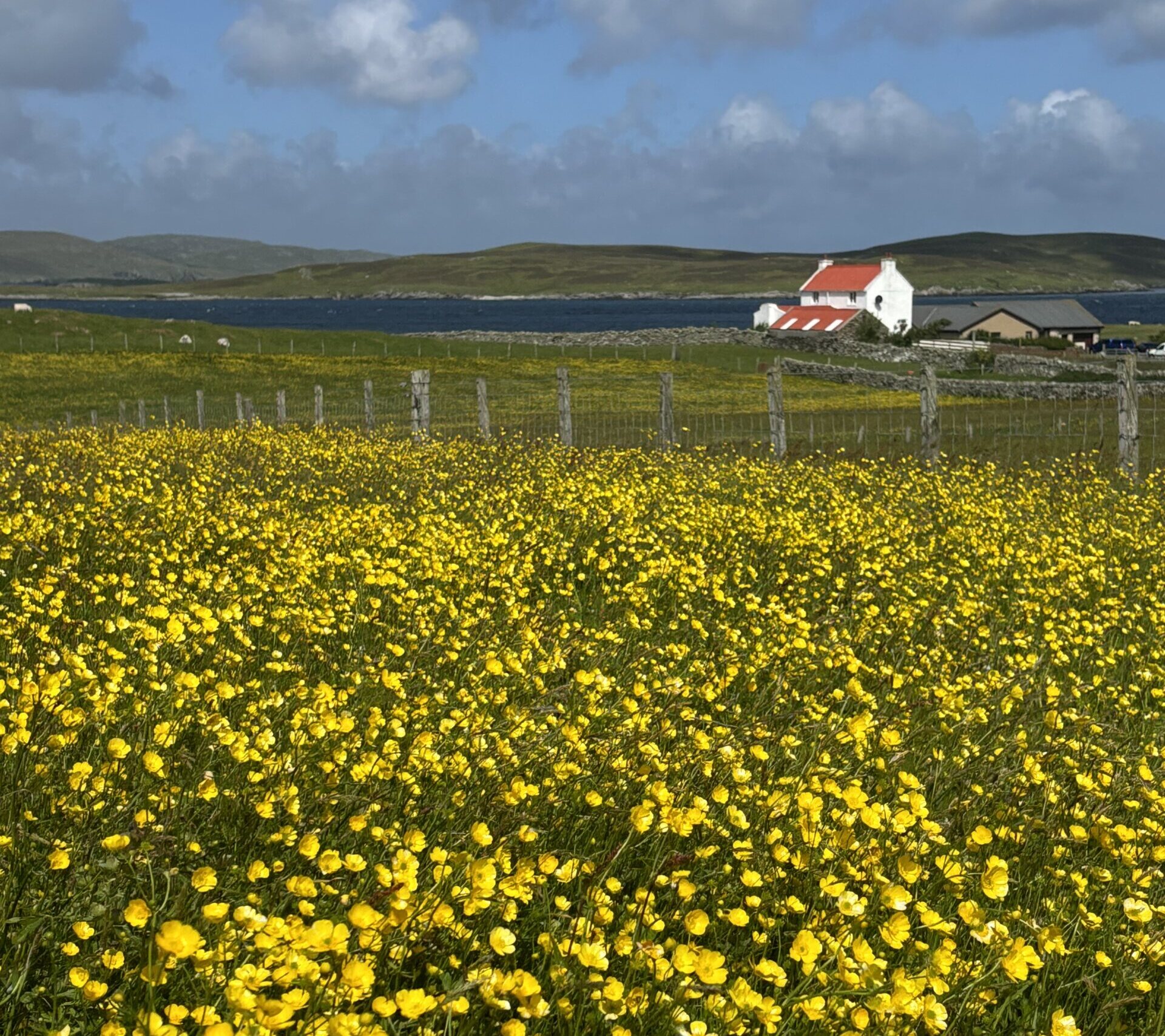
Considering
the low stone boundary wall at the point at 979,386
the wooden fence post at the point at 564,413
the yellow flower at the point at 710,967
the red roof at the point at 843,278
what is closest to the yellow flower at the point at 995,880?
the yellow flower at the point at 710,967

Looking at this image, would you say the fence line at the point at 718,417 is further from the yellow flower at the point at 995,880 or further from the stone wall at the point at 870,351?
the yellow flower at the point at 995,880

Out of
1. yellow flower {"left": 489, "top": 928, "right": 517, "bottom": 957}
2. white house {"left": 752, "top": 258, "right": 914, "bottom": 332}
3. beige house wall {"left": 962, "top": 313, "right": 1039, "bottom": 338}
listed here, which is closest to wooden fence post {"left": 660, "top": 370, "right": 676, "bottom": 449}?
yellow flower {"left": 489, "top": 928, "right": 517, "bottom": 957}

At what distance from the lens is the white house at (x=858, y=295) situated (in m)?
106

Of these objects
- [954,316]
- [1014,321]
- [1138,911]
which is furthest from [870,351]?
[1138,911]

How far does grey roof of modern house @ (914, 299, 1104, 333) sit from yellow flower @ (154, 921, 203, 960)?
117 meters

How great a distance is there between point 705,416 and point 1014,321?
9004 cm

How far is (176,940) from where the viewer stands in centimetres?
233

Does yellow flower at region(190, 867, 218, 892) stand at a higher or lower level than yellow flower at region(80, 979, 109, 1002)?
higher

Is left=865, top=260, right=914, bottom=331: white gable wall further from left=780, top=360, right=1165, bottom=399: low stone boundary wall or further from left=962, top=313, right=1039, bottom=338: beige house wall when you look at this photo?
left=780, top=360, right=1165, bottom=399: low stone boundary wall

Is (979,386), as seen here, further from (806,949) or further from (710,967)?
(710,967)

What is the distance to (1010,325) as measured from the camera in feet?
380

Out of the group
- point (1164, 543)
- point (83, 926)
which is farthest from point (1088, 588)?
point (83, 926)

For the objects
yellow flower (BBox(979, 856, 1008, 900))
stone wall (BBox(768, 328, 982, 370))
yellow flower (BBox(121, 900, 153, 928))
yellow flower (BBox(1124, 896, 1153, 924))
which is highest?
stone wall (BBox(768, 328, 982, 370))

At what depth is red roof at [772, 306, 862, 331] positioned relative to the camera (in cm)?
9994
